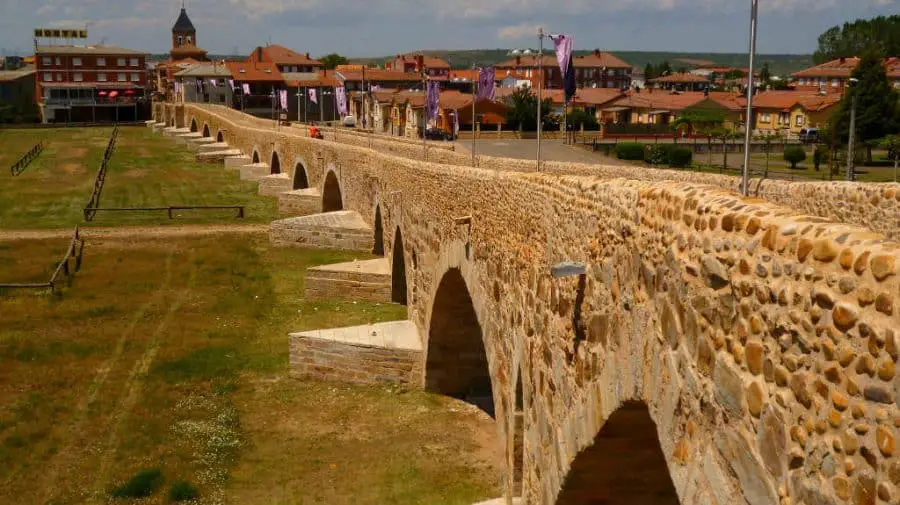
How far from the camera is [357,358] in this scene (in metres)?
18.8

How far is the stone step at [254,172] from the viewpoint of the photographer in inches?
2077

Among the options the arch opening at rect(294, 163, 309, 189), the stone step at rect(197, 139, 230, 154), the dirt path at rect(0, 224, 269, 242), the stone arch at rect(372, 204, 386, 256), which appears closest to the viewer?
the stone arch at rect(372, 204, 386, 256)

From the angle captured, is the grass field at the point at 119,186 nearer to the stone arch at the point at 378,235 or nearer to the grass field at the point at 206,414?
the stone arch at the point at 378,235

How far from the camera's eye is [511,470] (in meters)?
11.6

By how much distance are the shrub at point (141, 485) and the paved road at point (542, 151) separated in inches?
1032

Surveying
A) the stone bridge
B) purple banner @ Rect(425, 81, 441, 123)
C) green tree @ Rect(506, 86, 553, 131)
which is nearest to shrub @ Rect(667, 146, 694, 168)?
purple banner @ Rect(425, 81, 441, 123)

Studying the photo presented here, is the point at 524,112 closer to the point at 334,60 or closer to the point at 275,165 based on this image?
the point at 275,165

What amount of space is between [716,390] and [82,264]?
1102 inches

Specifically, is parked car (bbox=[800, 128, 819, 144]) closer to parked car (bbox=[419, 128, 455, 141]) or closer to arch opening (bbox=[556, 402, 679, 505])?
parked car (bbox=[419, 128, 455, 141])

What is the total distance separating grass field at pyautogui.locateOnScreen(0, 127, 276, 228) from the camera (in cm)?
3869

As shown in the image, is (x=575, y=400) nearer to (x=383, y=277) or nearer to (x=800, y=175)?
(x=383, y=277)

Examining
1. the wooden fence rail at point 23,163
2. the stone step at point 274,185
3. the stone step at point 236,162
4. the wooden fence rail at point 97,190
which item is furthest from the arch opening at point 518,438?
the stone step at point 236,162

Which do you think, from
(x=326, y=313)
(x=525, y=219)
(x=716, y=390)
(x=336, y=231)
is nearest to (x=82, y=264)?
(x=336, y=231)

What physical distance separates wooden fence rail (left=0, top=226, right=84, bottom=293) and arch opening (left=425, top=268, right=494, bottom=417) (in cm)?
1308
